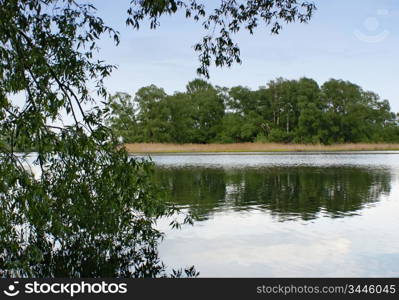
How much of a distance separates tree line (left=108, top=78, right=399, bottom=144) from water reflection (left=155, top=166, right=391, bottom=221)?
171 ft

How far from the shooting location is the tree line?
77.2 meters

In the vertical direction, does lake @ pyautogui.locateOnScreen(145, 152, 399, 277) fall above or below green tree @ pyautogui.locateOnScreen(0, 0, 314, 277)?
below

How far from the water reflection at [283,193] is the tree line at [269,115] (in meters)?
52.1

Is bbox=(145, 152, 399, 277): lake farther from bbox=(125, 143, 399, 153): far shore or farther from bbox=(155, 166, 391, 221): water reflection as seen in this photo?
bbox=(125, 143, 399, 153): far shore

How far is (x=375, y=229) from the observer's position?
1104cm

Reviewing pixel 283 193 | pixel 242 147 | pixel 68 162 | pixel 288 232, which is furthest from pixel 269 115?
pixel 68 162

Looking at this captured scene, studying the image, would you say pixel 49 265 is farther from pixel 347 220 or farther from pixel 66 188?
pixel 347 220

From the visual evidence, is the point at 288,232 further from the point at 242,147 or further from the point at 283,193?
the point at 242,147

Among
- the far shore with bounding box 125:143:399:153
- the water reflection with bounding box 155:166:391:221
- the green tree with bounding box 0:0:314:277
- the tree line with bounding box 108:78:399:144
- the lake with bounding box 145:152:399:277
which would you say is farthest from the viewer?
the tree line with bounding box 108:78:399:144

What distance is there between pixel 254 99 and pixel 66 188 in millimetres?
79823

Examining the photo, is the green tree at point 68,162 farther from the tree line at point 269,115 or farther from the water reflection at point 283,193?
the tree line at point 269,115

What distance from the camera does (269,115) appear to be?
85438 mm

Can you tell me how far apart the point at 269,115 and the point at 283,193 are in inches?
2683

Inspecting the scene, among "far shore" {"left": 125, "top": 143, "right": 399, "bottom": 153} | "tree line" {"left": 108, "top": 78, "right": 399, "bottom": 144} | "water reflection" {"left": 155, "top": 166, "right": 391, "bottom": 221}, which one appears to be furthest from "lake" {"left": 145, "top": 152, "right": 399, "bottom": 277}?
"tree line" {"left": 108, "top": 78, "right": 399, "bottom": 144}
